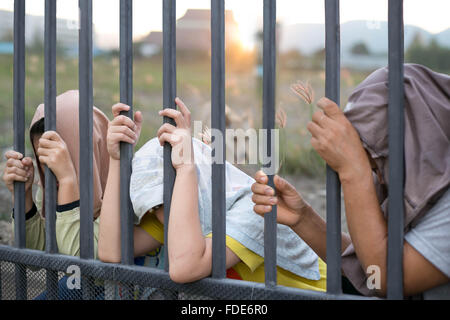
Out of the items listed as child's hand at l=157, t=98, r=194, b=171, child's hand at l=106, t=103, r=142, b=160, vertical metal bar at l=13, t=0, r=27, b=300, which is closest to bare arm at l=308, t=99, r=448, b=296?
child's hand at l=157, t=98, r=194, b=171

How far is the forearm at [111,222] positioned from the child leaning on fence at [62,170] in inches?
7.8

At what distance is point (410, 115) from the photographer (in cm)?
103

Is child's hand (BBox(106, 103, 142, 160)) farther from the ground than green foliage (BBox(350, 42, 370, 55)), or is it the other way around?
green foliage (BBox(350, 42, 370, 55))

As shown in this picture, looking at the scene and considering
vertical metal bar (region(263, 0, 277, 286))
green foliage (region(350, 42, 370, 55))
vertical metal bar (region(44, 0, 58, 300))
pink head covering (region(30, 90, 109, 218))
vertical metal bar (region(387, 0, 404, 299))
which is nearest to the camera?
vertical metal bar (region(387, 0, 404, 299))

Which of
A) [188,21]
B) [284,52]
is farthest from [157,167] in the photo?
[284,52]

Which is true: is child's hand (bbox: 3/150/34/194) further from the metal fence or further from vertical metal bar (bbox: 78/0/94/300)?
vertical metal bar (bbox: 78/0/94/300)

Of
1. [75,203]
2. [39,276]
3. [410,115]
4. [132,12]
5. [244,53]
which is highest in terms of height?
[244,53]

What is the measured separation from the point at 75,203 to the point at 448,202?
3.60 feet

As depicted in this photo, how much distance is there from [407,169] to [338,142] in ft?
0.46

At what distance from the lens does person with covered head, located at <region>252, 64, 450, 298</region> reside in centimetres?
98

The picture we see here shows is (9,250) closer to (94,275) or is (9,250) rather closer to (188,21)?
(94,275)

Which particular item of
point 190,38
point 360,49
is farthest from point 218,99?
point 190,38

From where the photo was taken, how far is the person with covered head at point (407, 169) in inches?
38.5

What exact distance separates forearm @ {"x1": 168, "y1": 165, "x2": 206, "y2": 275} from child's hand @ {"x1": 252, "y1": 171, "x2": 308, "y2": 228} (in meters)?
0.17
